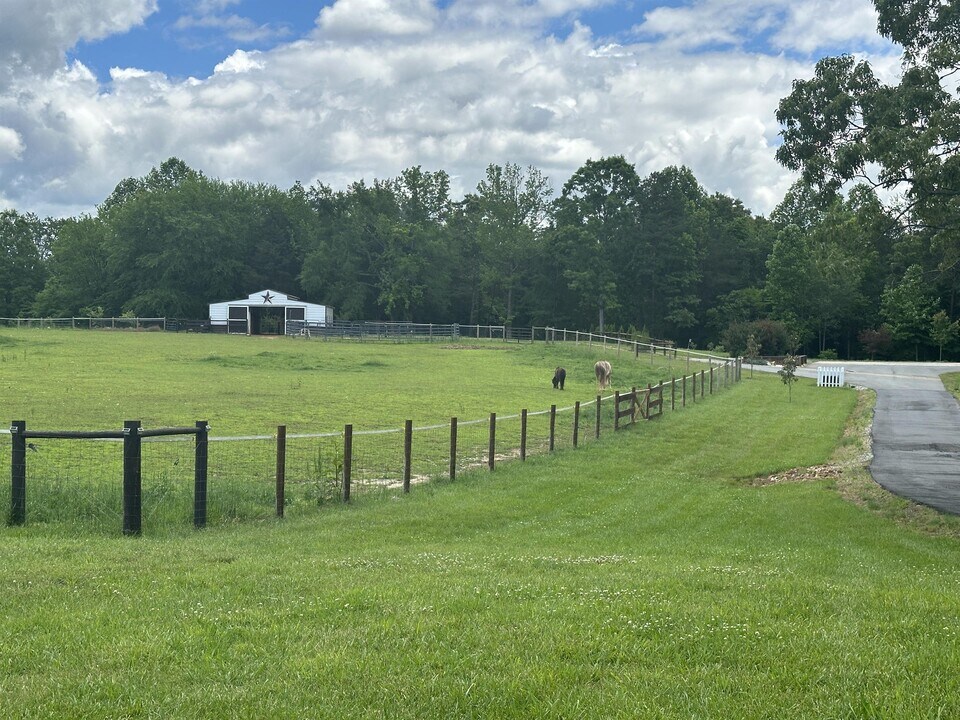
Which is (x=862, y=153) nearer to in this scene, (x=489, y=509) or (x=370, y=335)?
(x=489, y=509)

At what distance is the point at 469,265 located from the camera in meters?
99.9

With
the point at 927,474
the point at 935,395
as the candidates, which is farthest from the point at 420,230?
the point at 927,474

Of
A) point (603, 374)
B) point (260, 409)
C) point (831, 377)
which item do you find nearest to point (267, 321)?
point (603, 374)

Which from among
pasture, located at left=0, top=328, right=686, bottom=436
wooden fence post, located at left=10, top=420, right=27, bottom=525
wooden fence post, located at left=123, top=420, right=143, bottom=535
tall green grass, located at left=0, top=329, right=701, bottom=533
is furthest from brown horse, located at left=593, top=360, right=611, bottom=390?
wooden fence post, located at left=10, top=420, right=27, bottom=525

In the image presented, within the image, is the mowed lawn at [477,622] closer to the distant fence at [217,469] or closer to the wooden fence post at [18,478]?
the wooden fence post at [18,478]

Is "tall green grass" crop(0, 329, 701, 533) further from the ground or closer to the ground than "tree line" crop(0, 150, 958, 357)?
closer to the ground

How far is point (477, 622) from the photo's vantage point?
578 centimetres

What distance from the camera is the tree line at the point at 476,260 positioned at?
92.8 meters

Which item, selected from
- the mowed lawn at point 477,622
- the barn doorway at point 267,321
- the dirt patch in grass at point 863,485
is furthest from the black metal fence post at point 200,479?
the barn doorway at point 267,321

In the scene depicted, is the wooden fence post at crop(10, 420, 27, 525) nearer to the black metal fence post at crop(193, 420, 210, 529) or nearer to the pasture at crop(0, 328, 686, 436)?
the black metal fence post at crop(193, 420, 210, 529)

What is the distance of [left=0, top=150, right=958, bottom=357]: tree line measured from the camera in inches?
3652

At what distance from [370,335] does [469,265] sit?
26.0 metres

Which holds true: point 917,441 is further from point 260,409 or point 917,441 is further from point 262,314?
point 262,314

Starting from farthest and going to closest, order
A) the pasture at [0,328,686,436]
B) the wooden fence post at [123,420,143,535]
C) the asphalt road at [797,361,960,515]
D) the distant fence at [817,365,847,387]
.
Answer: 1. the distant fence at [817,365,847,387]
2. the pasture at [0,328,686,436]
3. the asphalt road at [797,361,960,515]
4. the wooden fence post at [123,420,143,535]
